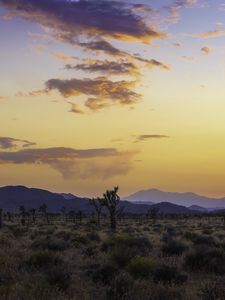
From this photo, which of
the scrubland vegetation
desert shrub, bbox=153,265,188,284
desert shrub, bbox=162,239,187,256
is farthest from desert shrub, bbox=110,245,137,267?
desert shrub, bbox=162,239,187,256

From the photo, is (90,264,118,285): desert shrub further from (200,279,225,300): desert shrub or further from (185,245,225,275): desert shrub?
(185,245,225,275): desert shrub

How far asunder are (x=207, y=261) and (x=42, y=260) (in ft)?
18.5

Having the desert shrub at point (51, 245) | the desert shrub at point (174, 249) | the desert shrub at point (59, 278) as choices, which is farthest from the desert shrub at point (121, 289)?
the desert shrub at point (51, 245)

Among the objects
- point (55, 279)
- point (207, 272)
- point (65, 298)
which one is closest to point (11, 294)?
point (65, 298)

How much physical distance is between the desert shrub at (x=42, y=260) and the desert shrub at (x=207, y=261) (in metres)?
4.55

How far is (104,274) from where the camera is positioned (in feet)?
47.4

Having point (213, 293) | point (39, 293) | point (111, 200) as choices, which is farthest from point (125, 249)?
point (111, 200)

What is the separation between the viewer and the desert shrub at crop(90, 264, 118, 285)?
46.0ft

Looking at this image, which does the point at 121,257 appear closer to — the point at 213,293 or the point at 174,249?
the point at 174,249

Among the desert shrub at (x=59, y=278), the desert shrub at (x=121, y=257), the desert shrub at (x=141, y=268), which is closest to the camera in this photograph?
the desert shrub at (x=59, y=278)

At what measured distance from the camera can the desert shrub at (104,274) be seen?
14011mm

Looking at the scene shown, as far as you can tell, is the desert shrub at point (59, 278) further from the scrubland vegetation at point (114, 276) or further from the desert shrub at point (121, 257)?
the desert shrub at point (121, 257)

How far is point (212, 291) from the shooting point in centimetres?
1143

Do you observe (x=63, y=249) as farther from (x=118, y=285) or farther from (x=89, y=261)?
(x=118, y=285)
